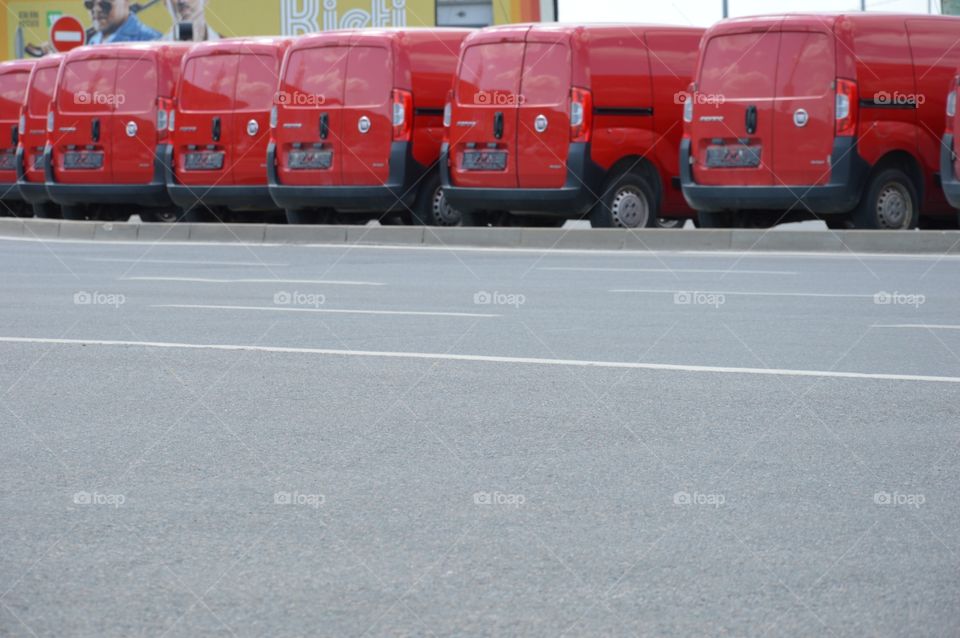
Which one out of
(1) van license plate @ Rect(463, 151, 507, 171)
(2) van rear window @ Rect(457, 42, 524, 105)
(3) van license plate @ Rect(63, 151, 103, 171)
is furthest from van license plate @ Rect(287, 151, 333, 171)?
(3) van license plate @ Rect(63, 151, 103, 171)

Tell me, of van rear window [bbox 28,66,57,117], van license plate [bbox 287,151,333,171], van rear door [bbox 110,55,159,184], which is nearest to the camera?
van license plate [bbox 287,151,333,171]

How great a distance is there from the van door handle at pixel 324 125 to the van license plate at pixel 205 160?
5.94 ft

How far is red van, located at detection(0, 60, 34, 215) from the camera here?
25.0 metres

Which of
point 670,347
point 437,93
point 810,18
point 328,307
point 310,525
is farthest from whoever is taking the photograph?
point 437,93

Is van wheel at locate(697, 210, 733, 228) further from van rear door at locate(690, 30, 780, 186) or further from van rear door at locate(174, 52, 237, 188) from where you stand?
van rear door at locate(174, 52, 237, 188)

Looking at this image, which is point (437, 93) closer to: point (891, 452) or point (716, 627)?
point (891, 452)

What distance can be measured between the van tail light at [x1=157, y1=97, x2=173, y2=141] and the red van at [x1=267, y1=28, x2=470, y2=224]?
1.91m

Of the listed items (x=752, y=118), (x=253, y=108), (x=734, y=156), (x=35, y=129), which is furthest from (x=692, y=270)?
(x=35, y=129)

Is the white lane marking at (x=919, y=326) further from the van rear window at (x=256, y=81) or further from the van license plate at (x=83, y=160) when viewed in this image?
the van license plate at (x=83, y=160)

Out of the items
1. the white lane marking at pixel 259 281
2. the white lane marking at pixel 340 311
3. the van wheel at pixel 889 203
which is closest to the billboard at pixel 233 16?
the van wheel at pixel 889 203

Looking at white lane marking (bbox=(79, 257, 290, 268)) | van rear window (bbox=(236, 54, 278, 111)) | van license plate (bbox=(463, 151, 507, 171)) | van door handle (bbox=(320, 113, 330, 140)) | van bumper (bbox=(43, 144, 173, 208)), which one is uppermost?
van rear window (bbox=(236, 54, 278, 111))

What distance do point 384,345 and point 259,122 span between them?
1147 cm

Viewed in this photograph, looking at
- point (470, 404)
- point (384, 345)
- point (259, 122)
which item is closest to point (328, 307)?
point (384, 345)

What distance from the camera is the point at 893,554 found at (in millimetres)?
5090
